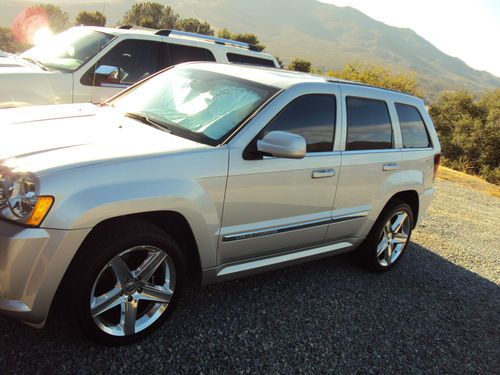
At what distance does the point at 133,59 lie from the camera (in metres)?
6.52

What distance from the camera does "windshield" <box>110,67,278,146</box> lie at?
3145 mm

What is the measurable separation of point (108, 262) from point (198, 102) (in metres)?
1.44

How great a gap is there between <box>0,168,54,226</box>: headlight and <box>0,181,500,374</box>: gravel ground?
34.1 inches

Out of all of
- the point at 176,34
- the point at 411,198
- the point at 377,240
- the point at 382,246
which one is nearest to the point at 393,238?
the point at 382,246

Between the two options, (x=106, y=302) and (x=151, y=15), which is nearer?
(x=106, y=302)

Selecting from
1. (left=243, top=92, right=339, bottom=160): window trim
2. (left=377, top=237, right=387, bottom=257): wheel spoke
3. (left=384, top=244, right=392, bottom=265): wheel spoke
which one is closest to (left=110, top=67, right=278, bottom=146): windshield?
(left=243, top=92, right=339, bottom=160): window trim

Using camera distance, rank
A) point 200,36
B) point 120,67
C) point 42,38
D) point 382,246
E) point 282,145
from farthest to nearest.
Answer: point 42,38, point 200,36, point 120,67, point 382,246, point 282,145

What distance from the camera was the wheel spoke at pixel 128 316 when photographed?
276cm

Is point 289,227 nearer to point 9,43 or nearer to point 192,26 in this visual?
point 9,43

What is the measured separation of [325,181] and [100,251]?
1834 millimetres

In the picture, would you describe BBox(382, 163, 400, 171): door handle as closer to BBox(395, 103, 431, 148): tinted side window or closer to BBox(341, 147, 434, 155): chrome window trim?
BBox(341, 147, 434, 155): chrome window trim

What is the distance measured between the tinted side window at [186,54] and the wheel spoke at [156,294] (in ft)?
15.5

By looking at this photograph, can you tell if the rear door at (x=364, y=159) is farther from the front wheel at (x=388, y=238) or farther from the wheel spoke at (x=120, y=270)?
the wheel spoke at (x=120, y=270)

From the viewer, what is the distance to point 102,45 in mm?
6289
